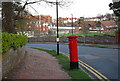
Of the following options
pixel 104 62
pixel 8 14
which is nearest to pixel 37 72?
pixel 104 62

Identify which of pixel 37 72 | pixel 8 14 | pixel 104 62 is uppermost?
pixel 8 14

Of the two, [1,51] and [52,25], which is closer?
[1,51]

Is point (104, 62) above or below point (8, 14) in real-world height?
below

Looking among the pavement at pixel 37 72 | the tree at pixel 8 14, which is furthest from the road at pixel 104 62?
the tree at pixel 8 14

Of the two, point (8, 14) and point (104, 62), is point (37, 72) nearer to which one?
point (104, 62)

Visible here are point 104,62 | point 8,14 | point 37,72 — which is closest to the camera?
point 37,72

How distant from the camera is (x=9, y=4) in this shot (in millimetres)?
14867

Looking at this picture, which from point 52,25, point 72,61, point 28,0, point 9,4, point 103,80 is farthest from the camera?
point 52,25

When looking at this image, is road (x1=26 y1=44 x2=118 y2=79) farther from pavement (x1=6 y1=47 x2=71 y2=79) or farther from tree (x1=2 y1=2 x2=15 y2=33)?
tree (x1=2 y1=2 x2=15 y2=33)

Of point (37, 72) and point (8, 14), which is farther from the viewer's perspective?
point (8, 14)

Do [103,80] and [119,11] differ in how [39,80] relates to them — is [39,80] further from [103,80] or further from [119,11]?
[119,11]

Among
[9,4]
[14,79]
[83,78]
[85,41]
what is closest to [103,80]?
[83,78]

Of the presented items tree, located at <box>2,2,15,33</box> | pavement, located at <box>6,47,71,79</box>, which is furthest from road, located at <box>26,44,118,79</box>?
tree, located at <box>2,2,15,33</box>

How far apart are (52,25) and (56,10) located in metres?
88.3
